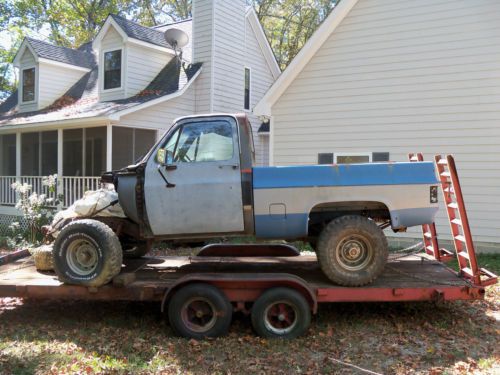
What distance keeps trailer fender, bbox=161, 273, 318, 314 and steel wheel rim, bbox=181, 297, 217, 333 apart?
216 mm

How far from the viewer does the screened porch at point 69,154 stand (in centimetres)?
1482

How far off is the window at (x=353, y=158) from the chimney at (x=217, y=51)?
5.42 meters

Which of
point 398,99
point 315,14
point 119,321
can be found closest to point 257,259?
point 119,321

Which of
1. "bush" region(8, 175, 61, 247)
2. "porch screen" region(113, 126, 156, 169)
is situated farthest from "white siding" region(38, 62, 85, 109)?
"bush" region(8, 175, 61, 247)

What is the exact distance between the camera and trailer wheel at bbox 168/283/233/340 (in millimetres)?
5273

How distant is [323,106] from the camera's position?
12.1 meters

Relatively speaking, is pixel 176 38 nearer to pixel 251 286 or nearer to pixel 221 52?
pixel 221 52

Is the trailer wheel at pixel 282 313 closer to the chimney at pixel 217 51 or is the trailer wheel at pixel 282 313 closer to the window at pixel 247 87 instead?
the chimney at pixel 217 51

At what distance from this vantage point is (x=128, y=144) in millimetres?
16547

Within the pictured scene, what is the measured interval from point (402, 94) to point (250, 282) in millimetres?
7586

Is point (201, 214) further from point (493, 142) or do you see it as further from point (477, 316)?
point (493, 142)

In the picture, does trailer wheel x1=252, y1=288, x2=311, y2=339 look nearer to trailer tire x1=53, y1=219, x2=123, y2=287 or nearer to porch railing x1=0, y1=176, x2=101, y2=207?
trailer tire x1=53, y1=219, x2=123, y2=287

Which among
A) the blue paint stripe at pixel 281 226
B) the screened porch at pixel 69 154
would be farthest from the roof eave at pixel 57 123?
the blue paint stripe at pixel 281 226

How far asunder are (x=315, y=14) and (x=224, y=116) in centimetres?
2599
